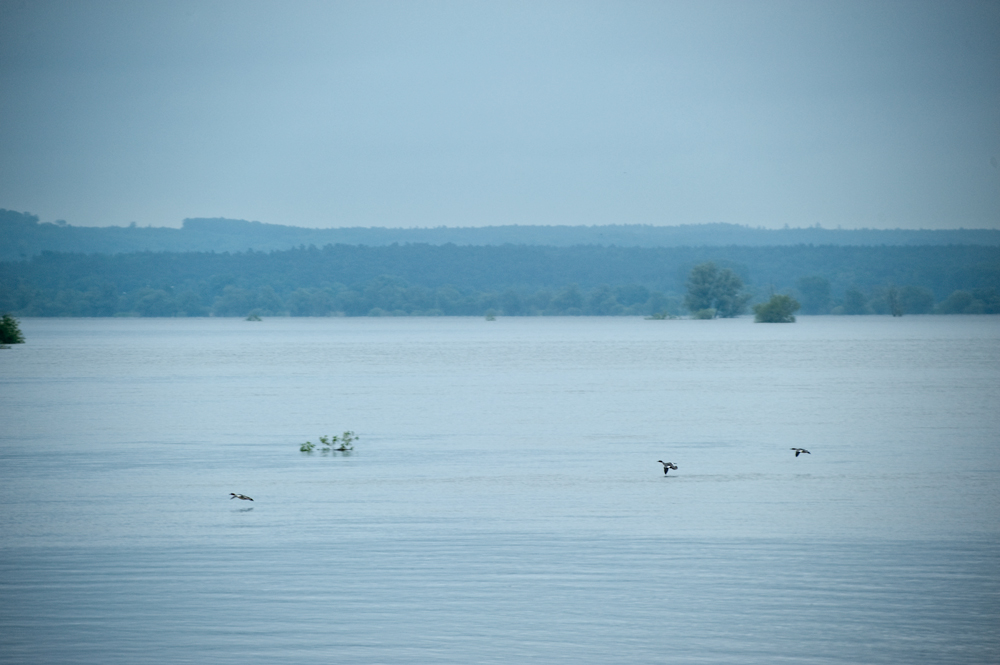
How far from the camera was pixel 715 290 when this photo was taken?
181 meters

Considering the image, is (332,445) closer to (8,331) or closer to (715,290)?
(8,331)

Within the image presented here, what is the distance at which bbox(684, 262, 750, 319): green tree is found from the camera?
179 meters

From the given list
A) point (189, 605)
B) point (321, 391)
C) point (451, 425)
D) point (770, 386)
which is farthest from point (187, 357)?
point (189, 605)

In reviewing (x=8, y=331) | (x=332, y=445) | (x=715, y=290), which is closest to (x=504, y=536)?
(x=332, y=445)

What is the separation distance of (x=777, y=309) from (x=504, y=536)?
160 meters

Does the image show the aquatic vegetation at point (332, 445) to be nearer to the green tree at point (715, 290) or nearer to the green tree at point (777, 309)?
the green tree at point (777, 309)

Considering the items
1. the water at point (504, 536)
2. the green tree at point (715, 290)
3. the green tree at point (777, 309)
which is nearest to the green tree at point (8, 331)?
the water at point (504, 536)

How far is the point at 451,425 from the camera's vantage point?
31.1 metres

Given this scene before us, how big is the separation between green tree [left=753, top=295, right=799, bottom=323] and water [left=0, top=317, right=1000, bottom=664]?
136468mm

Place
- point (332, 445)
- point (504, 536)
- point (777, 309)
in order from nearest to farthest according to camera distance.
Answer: point (504, 536) → point (332, 445) → point (777, 309)

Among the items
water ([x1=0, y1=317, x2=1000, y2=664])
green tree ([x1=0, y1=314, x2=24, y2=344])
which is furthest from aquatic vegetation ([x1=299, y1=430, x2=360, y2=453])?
green tree ([x1=0, y1=314, x2=24, y2=344])

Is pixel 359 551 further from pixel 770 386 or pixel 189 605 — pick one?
pixel 770 386

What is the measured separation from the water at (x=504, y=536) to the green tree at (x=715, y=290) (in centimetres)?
14495

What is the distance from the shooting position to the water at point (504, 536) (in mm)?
10562
